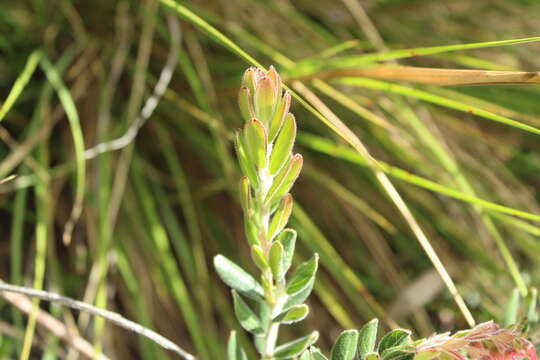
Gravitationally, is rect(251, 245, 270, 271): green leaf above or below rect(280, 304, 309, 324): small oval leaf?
above

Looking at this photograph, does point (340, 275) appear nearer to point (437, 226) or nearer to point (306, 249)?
point (306, 249)

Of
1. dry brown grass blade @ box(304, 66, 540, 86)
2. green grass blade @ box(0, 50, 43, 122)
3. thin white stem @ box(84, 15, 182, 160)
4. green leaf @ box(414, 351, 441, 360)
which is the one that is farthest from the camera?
thin white stem @ box(84, 15, 182, 160)

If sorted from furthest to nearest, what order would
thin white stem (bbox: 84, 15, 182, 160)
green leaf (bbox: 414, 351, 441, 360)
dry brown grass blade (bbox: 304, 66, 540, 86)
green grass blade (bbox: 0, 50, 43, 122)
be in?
thin white stem (bbox: 84, 15, 182, 160) → green grass blade (bbox: 0, 50, 43, 122) → dry brown grass blade (bbox: 304, 66, 540, 86) → green leaf (bbox: 414, 351, 441, 360)

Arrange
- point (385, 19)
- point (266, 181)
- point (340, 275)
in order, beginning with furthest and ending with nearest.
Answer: point (385, 19)
point (340, 275)
point (266, 181)

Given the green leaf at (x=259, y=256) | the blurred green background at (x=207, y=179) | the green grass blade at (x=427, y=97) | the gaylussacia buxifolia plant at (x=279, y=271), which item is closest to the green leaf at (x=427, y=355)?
the gaylussacia buxifolia plant at (x=279, y=271)

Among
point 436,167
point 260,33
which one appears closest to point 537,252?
point 436,167

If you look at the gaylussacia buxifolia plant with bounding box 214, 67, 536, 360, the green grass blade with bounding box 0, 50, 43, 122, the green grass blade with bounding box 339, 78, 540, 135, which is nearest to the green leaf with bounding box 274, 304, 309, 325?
the gaylussacia buxifolia plant with bounding box 214, 67, 536, 360

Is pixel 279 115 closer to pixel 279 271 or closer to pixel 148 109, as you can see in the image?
pixel 279 271

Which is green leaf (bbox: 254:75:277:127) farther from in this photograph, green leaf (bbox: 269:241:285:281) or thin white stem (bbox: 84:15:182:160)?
thin white stem (bbox: 84:15:182:160)
